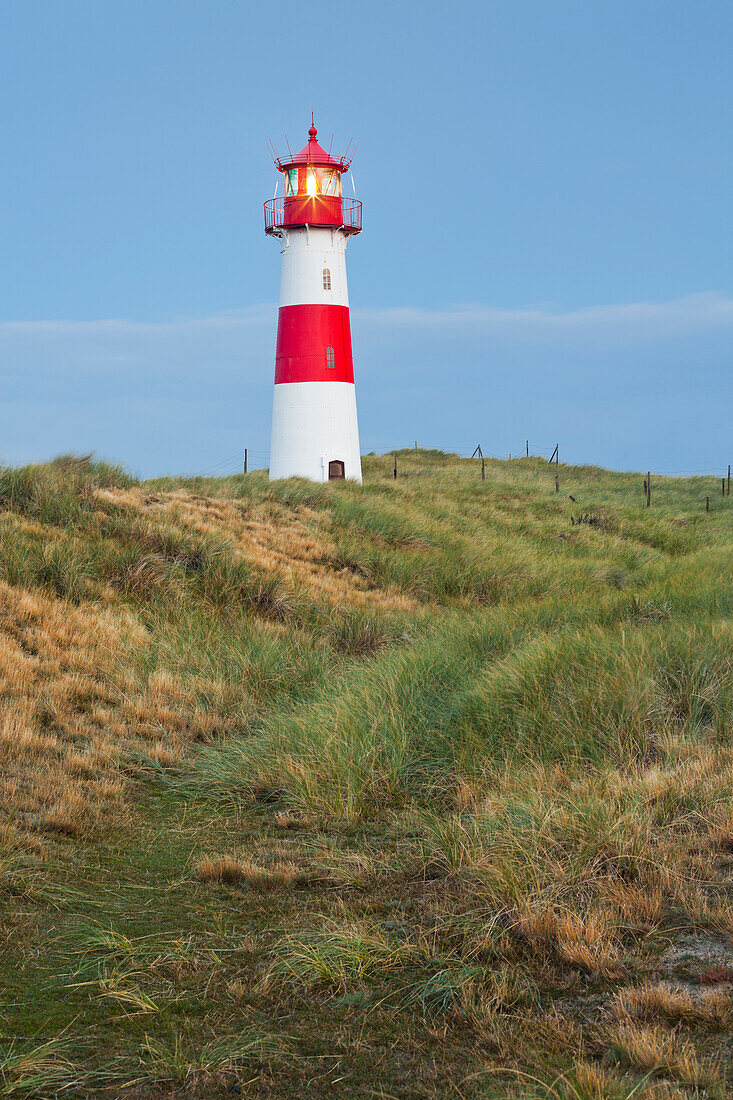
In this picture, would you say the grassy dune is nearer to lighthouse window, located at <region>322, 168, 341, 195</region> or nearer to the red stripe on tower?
the red stripe on tower

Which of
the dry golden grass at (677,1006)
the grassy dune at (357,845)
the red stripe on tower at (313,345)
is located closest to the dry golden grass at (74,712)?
the grassy dune at (357,845)

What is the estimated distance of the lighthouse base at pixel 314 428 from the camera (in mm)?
26859

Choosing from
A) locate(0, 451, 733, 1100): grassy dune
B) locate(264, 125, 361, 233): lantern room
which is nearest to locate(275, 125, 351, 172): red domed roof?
locate(264, 125, 361, 233): lantern room

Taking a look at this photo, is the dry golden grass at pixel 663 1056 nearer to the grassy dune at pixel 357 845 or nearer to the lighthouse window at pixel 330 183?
the grassy dune at pixel 357 845

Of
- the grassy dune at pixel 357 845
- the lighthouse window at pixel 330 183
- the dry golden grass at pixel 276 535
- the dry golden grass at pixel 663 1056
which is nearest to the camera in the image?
the dry golden grass at pixel 663 1056

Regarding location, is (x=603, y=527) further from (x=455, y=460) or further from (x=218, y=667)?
(x=455, y=460)

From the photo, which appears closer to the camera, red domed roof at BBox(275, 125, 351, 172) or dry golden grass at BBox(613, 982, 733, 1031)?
dry golden grass at BBox(613, 982, 733, 1031)

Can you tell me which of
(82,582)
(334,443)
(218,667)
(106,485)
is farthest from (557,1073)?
(334,443)

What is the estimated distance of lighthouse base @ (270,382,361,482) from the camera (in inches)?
1057

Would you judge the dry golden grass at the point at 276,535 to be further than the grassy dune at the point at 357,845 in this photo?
Yes

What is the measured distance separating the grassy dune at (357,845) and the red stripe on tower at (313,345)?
1698 centimetres

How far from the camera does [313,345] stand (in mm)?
26688

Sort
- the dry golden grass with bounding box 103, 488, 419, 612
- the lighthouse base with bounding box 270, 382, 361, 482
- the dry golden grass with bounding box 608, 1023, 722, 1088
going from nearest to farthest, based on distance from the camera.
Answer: the dry golden grass with bounding box 608, 1023, 722, 1088 < the dry golden grass with bounding box 103, 488, 419, 612 < the lighthouse base with bounding box 270, 382, 361, 482

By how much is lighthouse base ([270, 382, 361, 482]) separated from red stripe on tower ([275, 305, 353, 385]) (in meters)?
0.32
